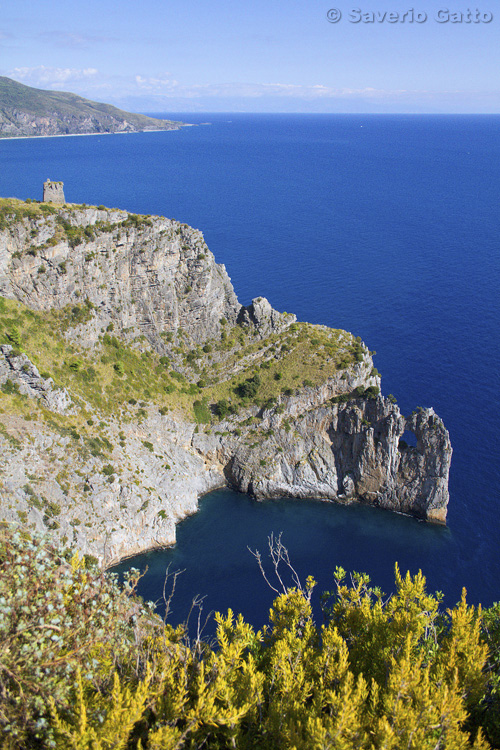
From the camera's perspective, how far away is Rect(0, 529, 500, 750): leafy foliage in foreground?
60.6 ft

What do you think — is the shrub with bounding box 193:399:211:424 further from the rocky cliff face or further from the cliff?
the rocky cliff face

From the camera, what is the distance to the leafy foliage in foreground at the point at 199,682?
18469 mm

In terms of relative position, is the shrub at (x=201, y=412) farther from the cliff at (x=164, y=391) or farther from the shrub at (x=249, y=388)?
the shrub at (x=249, y=388)

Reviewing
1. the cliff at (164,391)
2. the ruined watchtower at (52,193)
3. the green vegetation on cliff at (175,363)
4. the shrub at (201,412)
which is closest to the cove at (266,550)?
the cliff at (164,391)

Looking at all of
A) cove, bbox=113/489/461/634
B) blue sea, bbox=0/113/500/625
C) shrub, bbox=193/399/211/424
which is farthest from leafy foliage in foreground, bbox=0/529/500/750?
shrub, bbox=193/399/211/424

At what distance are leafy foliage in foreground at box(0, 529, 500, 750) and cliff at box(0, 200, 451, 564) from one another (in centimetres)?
3200

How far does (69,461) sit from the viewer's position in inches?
2186

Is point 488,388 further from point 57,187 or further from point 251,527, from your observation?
point 57,187

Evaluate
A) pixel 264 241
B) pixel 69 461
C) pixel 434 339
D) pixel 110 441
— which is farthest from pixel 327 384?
pixel 264 241

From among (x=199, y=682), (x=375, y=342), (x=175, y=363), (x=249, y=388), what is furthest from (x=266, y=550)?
(x=375, y=342)

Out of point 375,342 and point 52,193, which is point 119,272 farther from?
point 375,342

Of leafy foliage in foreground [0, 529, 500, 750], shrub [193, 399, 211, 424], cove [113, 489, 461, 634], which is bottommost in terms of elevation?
cove [113, 489, 461, 634]

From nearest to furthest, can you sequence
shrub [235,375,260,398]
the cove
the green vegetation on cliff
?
the cove < the green vegetation on cliff < shrub [235,375,260,398]

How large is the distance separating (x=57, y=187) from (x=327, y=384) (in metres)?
48.0
